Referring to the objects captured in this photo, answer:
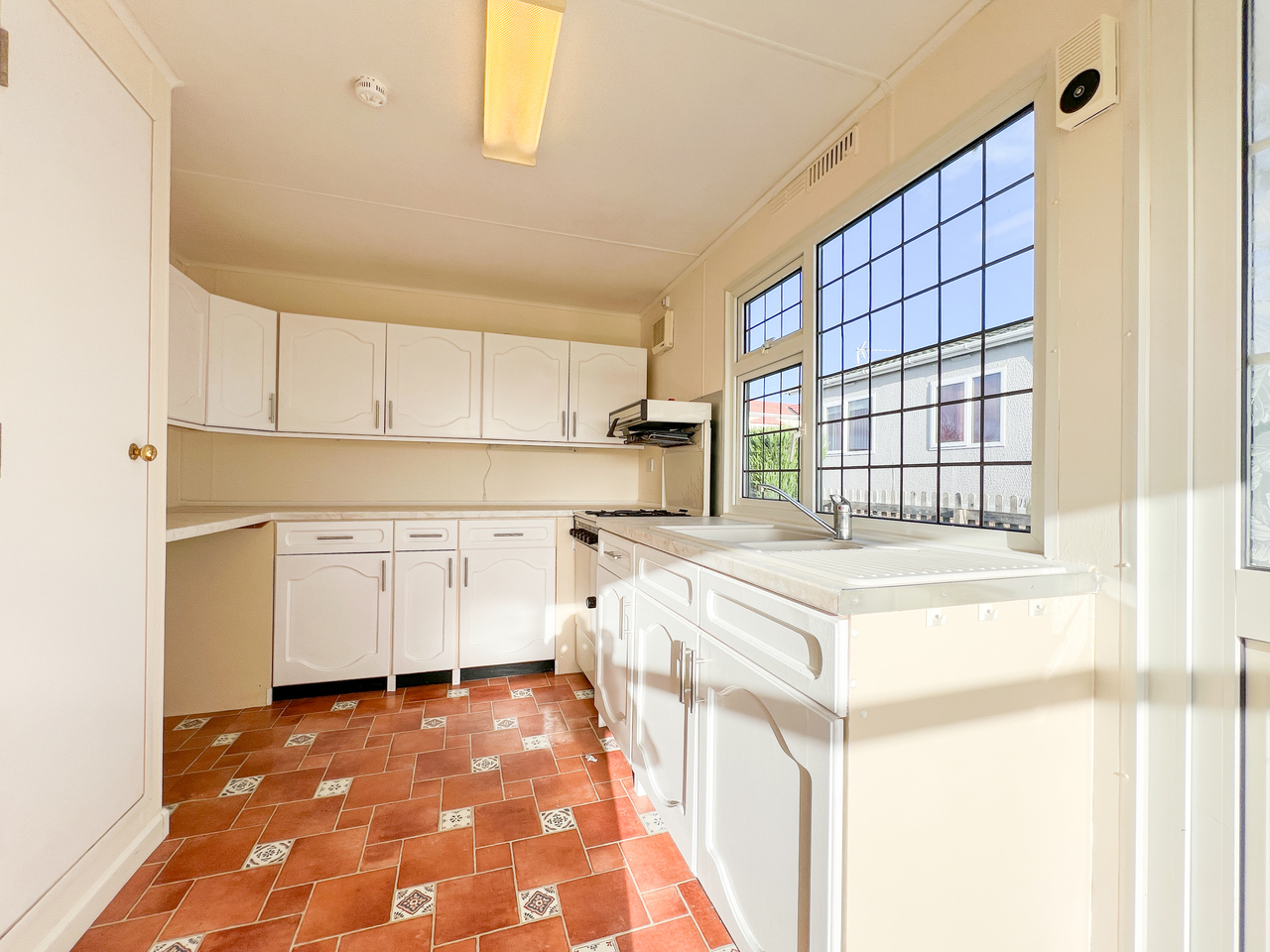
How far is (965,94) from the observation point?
4.69 ft

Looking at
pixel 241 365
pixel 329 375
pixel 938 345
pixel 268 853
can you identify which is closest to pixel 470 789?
pixel 268 853

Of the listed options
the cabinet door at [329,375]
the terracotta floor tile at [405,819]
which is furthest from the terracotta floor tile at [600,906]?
the cabinet door at [329,375]

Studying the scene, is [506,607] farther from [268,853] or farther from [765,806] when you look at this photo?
[765,806]

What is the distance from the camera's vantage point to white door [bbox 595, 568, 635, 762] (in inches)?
76.9

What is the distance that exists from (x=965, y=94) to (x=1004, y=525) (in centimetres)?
116

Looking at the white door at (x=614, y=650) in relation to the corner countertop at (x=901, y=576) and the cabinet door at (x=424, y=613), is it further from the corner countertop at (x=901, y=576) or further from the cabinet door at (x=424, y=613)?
the cabinet door at (x=424, y=613)

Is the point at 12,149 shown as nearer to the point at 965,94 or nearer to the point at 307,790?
the point at 307,790

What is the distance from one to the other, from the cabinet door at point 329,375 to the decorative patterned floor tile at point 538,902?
8.50 feet

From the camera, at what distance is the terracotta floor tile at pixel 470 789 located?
1859mm

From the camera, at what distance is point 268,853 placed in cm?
160

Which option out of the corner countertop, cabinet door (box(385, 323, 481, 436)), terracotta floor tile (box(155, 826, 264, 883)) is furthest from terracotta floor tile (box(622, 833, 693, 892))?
cabinet door (box(385, 323, 481, 436))

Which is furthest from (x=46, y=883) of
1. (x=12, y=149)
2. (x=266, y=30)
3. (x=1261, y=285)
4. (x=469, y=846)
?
(x=1261, y=285)

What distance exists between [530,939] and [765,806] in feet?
2.40

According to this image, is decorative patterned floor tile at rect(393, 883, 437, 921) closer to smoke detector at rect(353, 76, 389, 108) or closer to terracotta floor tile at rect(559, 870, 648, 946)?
terracotta floor tile at rect(559, 870, 648, 946)
